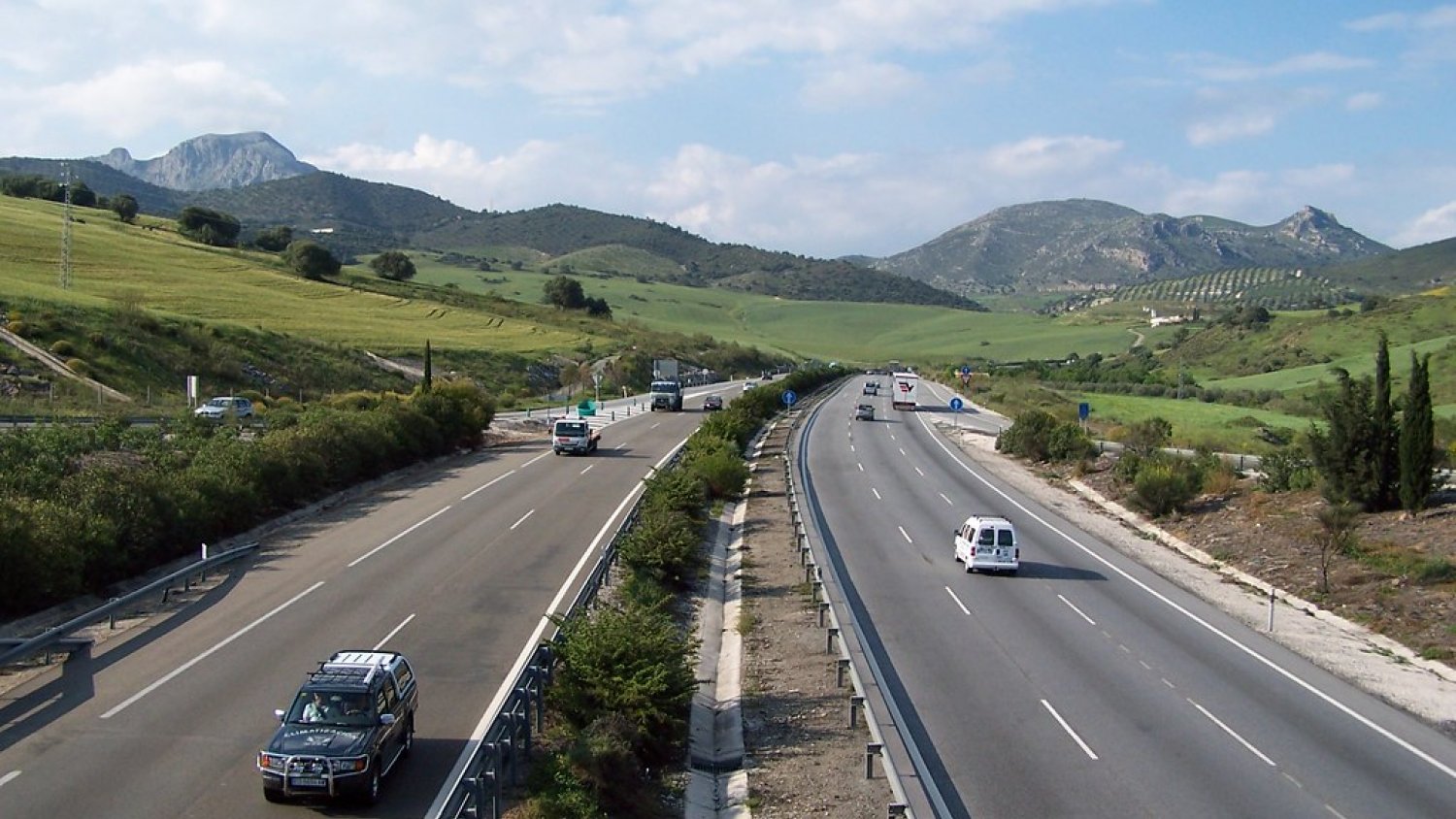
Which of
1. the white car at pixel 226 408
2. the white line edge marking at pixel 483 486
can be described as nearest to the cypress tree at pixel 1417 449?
the white line edge marking at pixel 483 486

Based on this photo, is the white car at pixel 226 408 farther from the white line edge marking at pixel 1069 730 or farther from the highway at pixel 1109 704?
the white line edge marking at pixel 1069 730

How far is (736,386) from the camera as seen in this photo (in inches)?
4749

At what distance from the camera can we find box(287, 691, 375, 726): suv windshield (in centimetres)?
1300

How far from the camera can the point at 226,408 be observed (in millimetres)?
51750

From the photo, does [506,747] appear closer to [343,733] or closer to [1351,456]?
[343,733]

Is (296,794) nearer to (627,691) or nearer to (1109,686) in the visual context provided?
(627,691)

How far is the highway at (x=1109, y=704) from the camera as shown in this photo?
45.8 feet

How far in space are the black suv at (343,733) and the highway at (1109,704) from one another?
5866 mm

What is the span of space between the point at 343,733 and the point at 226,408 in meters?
42.7

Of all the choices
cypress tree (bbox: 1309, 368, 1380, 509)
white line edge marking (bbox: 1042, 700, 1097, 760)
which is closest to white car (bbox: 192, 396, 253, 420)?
cypress tree (bbox: 1309, 368, 1380, 509)

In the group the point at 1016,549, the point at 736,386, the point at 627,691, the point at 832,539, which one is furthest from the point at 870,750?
the point at 736,386

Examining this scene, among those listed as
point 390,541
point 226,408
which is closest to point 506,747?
point 390,541

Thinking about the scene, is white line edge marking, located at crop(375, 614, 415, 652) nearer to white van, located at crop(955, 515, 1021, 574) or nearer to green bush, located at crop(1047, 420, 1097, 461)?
white van, located at crop(955, 515, 1021, 574)

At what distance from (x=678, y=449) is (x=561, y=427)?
18.8 ft
